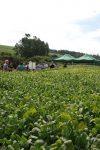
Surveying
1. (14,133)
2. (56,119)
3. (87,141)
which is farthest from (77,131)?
(14,133)

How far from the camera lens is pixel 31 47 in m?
97.8

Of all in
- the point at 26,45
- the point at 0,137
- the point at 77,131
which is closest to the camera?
the point at 77,131

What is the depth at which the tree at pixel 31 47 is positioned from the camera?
321 feet

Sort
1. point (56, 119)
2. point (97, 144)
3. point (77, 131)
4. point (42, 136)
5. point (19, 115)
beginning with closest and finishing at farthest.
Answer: point (97, 144) < point (77, 131) < point (42, 136) < point (56, 119) < point (19, 115)

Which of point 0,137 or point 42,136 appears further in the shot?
point 0,137

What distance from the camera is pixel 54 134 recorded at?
668cm

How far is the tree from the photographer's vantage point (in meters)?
97.8

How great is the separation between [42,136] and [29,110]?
1701 millimetres

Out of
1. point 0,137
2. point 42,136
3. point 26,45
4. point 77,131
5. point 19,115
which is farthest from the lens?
point 26,45

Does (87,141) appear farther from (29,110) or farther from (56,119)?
(29,110)

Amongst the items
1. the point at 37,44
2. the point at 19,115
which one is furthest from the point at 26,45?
the point at 19,115

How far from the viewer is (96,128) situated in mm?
6723

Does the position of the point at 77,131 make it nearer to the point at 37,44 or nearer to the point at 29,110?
the point at 29,110

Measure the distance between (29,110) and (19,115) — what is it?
0.41 m
